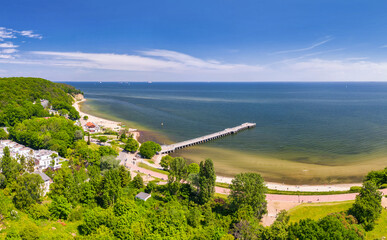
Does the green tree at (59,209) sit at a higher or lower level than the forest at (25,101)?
lower

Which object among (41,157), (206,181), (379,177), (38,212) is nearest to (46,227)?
(38,212)

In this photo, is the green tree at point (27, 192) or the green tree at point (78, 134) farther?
the green tree at point (78, 134)

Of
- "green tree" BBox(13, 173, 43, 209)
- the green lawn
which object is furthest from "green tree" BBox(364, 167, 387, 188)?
"green tree" BBox(13, 173, 43, 209)

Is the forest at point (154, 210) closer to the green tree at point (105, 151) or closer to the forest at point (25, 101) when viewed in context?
the green tree at point (105, 151)

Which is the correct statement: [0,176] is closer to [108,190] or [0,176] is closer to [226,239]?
[108,190]

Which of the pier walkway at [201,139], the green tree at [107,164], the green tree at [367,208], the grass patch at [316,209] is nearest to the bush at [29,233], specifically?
the green tree at [107,164]

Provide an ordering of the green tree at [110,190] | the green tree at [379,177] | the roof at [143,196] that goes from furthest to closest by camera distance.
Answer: the green tree at [379,177] → the roof at [143,196] → the green tree at [110,190]
